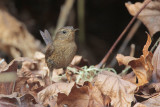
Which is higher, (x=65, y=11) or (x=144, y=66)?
(x=65, y=11)

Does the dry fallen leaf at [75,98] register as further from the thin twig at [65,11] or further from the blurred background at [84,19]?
the thin twig at [65,11]

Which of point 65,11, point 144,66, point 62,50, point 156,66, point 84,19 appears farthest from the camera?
point 84,19

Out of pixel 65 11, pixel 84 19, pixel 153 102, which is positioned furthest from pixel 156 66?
pixel 84 19

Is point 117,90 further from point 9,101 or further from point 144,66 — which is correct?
point 9,101

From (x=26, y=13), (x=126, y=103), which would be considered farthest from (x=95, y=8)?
(x=126, y=103)

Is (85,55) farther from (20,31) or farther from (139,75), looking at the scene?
(139,75)

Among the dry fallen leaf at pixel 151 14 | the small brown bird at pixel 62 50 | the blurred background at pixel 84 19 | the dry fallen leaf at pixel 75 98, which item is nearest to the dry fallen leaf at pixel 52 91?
the dry fallen leaf at pixel 75 98
